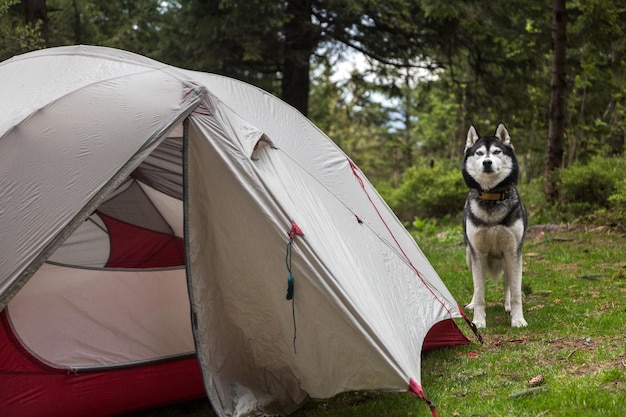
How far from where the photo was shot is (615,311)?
19.3 feet

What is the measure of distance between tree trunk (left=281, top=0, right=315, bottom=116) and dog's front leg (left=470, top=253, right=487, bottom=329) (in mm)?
6363

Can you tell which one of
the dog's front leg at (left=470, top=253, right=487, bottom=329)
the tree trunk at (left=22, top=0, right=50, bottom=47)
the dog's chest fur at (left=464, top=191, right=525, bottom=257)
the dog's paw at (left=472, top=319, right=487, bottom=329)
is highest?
the tree trunk at (left=22, top=0, right=50, bottom=47)

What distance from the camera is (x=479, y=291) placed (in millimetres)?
5867

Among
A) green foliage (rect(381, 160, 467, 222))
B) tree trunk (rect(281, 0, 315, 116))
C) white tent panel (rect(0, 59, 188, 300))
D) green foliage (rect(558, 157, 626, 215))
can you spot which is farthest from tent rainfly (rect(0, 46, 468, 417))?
green foliage (rect(381, 160, 467, 222))

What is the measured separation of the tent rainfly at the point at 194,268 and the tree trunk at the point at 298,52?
669 centimetres

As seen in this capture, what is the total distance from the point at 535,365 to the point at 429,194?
10.0 m

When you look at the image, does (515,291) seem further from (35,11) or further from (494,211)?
(35,11)

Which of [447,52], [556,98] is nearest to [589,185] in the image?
[556,98]

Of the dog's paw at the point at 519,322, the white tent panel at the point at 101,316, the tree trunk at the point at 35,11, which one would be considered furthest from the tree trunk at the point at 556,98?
the white tent panel at the point at 101,316

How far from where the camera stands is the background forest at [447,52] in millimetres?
10938

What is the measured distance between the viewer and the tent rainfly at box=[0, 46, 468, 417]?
371cm

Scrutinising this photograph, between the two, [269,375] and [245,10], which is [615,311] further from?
[245,10]

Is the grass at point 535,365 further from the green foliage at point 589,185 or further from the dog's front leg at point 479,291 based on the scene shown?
the green foliage at point 589,185

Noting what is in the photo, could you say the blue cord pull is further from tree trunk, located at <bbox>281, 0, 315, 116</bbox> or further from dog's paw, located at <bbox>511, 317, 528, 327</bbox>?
tree trunk, located at <bbox>281, 0, 315, 116</bbox>
